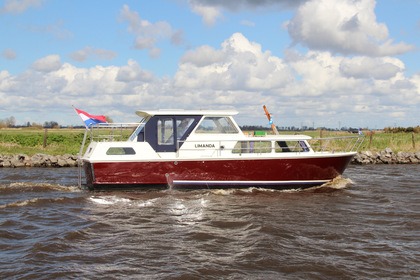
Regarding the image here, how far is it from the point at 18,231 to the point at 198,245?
13.7 feet

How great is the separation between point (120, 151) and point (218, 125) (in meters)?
3.64

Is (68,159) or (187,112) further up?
(187,112)

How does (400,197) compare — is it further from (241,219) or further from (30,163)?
(30,163)

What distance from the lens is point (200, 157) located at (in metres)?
15.4

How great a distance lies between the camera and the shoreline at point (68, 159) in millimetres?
25141

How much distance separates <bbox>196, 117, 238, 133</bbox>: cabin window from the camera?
16.5 metres

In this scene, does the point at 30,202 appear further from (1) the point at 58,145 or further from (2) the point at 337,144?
(2) the point at 337,144

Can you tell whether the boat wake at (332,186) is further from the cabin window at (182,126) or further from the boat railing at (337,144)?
the cabin window at (182,126)

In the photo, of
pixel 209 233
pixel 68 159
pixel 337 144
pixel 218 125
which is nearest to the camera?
pixel 209 233

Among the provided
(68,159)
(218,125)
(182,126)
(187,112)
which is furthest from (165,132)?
(68,159)

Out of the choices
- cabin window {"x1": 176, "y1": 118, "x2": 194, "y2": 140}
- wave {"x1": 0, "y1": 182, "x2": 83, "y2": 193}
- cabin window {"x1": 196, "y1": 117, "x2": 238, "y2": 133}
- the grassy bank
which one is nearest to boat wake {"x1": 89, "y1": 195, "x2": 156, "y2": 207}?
wave {"x1": 0, "y1": 182, "x2": 83, "y2": 193}

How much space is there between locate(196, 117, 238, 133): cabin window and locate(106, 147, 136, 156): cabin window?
2708mm

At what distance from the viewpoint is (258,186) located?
52.0 ft

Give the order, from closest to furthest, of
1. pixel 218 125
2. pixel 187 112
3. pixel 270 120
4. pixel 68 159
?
pixel 187 112 → pixel 218 125 → pixel 270 120 → pixel 68 159
